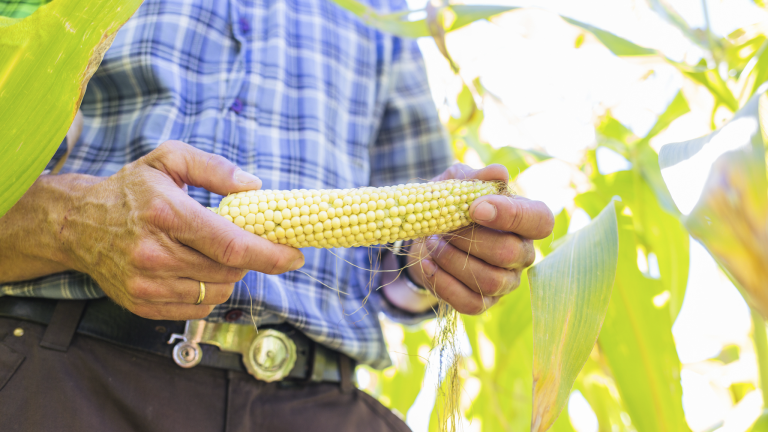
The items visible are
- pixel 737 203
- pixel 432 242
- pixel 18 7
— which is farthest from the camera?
pixel 432 242

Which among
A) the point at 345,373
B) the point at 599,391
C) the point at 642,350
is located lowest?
the point at 599,391

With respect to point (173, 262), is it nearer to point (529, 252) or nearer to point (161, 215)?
point (161, 215)

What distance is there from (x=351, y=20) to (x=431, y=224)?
0.77 m

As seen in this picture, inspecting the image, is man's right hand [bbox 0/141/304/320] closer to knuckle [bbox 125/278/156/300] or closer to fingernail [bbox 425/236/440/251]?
knuckle [bbox 125/278/156/300]

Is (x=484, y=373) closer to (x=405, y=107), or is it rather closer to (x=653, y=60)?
(x=405, y=107)

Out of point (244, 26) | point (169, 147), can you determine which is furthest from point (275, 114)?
point (169, 147)

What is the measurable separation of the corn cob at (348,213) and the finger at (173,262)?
6 cm

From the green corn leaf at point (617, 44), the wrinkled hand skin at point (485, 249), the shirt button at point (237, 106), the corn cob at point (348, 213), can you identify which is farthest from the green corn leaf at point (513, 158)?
the shirt button at point (237, 106)

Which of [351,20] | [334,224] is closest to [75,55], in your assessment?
[334,224]

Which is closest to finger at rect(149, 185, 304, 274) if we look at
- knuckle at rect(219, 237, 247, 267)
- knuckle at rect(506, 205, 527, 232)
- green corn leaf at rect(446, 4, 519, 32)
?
knuckle at rect(219, 237, 247, 267)

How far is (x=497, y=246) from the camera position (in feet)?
2.17

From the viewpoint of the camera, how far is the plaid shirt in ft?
2.64

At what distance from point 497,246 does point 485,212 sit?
0.09 m

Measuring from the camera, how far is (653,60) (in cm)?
92
